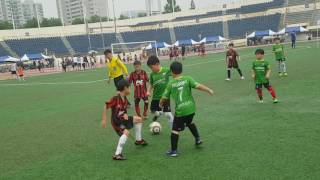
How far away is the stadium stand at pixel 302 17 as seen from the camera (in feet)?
216

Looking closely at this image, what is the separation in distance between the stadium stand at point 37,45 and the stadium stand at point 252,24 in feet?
98.7

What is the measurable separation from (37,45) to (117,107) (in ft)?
205

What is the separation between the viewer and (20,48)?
2525 inches

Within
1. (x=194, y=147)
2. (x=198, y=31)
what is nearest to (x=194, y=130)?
(x=194, y=147)

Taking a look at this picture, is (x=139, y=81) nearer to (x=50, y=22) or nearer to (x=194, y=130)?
(x=194, y=130)

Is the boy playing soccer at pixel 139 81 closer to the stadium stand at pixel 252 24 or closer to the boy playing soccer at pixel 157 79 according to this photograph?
the boy playing soccer at pixel 157 79

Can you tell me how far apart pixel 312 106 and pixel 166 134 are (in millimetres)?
4018

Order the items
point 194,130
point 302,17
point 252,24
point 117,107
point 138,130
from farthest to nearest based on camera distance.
Result: 1. point 252,24
2. point 302,17
3. point 138,130
4. point 194,130
5. point 117,107

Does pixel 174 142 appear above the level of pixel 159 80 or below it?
below

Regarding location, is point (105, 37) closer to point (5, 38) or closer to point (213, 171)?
point (5, 38)

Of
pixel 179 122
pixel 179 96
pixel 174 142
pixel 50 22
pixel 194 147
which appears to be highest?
pixel 50 22

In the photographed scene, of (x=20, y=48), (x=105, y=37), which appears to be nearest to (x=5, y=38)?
(x=20, y=48)

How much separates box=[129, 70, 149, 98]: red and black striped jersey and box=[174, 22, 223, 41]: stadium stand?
64.0m

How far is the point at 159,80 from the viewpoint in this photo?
904 centimetres
